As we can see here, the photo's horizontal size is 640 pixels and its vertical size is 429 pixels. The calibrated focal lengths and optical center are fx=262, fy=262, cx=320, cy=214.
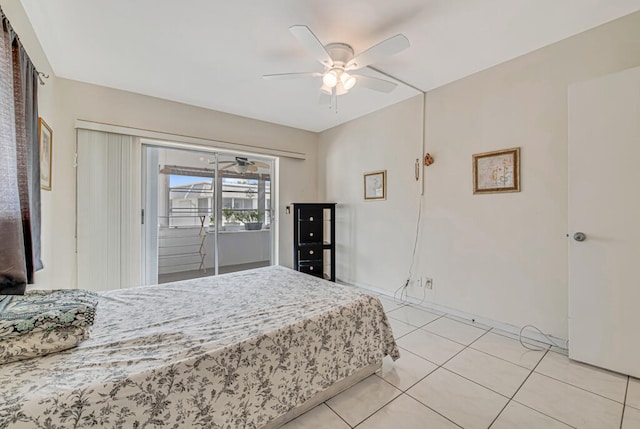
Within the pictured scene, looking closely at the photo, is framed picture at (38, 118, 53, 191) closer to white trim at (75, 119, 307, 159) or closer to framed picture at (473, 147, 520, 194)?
white trim at (75, 119, 307, 159)

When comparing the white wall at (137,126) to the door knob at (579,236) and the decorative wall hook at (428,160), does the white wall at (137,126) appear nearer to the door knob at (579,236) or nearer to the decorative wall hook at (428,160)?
the decorative wall hook at (428,160)

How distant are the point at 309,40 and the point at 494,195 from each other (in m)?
2.10

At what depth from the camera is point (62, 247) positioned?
261 centimetres

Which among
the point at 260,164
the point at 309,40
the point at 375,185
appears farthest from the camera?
the point at 260,164

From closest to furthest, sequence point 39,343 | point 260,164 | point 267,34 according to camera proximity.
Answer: point 39,343 < point 267,34 < point 260,164

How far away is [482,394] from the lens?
63.1 inches

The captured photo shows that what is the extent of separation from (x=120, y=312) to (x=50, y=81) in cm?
241

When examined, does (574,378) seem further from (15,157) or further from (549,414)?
(15,157)

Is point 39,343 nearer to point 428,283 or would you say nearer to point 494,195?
point 428,283

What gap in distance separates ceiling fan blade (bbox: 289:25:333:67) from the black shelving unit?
6.65 feet

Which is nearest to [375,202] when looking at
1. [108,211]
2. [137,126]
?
[137,126]

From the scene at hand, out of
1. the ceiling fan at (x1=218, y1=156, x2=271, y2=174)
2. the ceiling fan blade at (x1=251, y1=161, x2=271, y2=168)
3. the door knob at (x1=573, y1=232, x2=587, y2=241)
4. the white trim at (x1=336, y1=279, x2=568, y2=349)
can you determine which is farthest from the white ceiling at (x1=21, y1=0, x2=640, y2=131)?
the white trim at (x1=336, y1=279, x2=568, y2=349)

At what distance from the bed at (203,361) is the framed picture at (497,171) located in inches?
65.4

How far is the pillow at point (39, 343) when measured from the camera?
97 centimetres
